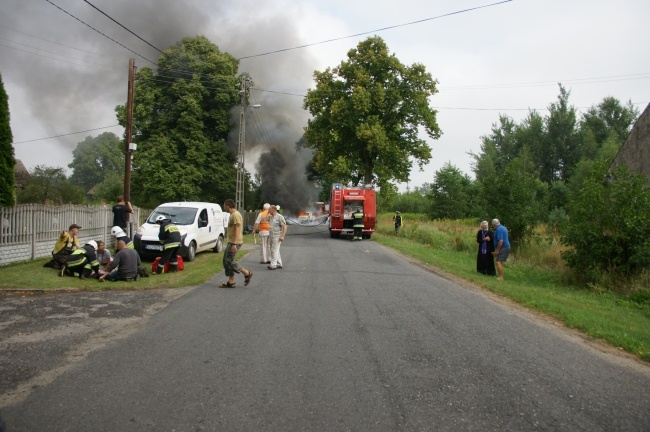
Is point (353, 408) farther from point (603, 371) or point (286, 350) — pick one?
point (603, 371)

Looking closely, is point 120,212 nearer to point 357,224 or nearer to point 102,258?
point 102,258

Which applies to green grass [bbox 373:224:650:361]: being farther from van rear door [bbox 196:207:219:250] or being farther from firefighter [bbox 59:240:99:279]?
firefighter [bbox 59:240:99:279]

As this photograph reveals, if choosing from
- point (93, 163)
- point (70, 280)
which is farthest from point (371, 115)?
point (93, 163)

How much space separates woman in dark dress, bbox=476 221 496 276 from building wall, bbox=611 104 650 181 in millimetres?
9358

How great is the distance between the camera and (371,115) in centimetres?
3412

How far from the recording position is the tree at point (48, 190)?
A: 30203 millimetres

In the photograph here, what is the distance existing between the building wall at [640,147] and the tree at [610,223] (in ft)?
24.9

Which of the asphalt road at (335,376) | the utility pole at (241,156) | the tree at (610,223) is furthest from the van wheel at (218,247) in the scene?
the tree at (610,223)

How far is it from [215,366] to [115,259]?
630 cm

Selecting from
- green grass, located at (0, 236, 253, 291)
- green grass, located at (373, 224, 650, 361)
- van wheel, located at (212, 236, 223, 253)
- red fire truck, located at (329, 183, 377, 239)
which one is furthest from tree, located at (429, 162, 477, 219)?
green grass, located at (0, 236, 253, 291)

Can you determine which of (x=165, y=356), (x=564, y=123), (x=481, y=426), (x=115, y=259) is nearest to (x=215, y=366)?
(x=165, y=356)

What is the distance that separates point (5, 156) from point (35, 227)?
6.68ft

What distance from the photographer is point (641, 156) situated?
1869 centimetres

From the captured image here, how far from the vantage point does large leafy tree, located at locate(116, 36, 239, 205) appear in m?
30.8
